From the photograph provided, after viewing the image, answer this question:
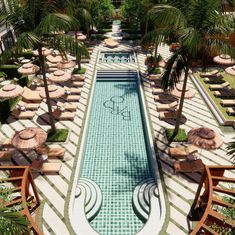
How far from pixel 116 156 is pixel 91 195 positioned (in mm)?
A: 3785

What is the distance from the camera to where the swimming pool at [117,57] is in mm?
33831

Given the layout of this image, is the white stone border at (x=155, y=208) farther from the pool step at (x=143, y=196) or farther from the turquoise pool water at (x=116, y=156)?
the turquoise pool water at (x=116, y=156)

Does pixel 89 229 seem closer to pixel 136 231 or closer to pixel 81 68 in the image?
pixel 136 231

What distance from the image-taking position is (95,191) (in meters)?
14.9

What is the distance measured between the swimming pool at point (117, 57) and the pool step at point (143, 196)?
21.2 m

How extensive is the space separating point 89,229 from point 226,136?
40.4 feet

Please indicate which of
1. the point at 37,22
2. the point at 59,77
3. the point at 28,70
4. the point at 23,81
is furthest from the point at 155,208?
the point at 23,81

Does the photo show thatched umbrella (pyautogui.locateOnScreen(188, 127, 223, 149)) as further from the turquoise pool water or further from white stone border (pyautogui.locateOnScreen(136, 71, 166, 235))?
the turquoise pool water

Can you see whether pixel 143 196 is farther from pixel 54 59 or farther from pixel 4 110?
pixel 54 59

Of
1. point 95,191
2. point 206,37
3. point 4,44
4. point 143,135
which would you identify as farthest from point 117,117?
point 4,44

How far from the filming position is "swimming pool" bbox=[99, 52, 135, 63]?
33.8m

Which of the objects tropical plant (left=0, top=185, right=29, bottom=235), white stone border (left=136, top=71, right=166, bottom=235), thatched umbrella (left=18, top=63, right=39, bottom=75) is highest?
tropical plant (left=0, top=185, right=29, bottom=235)

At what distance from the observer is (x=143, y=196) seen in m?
14.5

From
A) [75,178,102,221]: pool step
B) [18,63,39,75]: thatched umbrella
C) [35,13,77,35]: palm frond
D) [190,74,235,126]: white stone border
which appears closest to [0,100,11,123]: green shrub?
[18,63,39,75]: thatched umbrella
